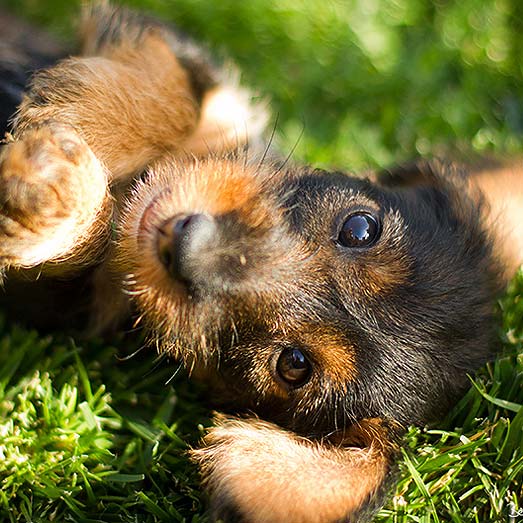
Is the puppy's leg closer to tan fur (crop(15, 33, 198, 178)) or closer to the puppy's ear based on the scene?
tan fur (crop(15, 33, 198, 178))

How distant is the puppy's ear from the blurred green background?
9.37 feet

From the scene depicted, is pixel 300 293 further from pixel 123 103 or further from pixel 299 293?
pixel 123 103

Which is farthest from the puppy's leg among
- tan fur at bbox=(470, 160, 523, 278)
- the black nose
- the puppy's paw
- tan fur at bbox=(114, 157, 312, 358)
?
tan fur at bbox=(470, 160, 523, 278)

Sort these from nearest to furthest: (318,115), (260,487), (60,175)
Answer: (260,487)
(60,175)
(318,115)

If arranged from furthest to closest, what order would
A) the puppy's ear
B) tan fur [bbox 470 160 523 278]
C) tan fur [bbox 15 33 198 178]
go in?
tan fur [bbox 470 160 523 278], tan fur [bbox 15 33 198 178], the puppy's ear

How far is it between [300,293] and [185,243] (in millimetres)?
490

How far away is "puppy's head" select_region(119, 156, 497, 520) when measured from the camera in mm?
2713

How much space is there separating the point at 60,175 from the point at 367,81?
3375mm

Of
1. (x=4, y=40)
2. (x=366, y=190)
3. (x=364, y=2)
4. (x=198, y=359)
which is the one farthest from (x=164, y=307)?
(x=364, y=2)

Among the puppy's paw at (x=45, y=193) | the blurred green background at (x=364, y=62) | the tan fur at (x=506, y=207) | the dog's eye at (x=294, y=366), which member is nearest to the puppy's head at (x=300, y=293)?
the dog's eye at (x=294, y=366)

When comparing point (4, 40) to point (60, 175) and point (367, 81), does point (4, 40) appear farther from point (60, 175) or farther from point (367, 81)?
point (367, 81)

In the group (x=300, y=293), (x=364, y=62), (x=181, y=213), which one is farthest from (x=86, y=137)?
(x=364, y=62)

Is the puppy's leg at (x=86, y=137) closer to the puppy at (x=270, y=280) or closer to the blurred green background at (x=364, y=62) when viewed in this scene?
the puppy at (x=270, y=280)

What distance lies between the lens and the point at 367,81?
5.53 meters
